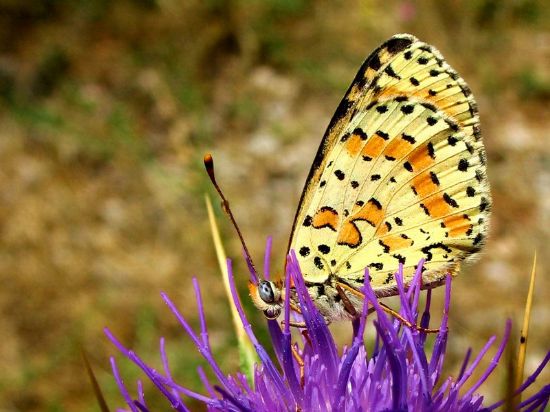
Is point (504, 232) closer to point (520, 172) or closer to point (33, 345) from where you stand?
point (520, 172)

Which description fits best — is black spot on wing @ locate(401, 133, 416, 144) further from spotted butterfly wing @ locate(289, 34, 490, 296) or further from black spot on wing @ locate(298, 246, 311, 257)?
black spot on wing @ locate(298, 246, 311, 257)

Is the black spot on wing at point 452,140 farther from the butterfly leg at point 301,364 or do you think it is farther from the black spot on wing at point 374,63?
the butterfly leg at point 301,364

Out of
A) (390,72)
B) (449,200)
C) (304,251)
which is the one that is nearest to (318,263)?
(304,251)

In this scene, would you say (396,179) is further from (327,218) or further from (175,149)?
(175,149)

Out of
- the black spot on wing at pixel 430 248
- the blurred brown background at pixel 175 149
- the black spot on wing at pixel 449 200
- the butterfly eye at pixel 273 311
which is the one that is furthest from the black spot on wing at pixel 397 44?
the blurred brown background at pixel 175 149

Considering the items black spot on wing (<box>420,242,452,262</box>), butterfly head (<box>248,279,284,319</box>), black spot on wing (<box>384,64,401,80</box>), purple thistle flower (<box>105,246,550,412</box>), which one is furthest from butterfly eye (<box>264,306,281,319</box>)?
black spot on wing (<box>384,64,401,80</box>)

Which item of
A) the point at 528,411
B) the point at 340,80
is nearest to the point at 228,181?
the point at 340,80
